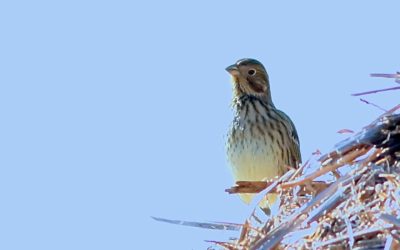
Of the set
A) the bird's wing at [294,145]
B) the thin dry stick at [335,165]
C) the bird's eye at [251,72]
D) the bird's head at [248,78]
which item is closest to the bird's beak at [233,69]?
the bird's head at [248,78]

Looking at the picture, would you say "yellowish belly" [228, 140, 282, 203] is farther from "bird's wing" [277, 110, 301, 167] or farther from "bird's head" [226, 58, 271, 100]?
"bird's head" [226, 58, 271, 100]

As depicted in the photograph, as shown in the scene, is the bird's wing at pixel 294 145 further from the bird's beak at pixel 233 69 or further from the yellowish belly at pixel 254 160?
the bird's beak at pixel 233 69

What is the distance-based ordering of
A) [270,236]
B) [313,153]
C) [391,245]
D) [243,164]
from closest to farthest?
[391,245], [270,236], [313,153], [243,164]

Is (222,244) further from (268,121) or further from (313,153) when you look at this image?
(268,121)

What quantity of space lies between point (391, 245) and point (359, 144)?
0.74 m

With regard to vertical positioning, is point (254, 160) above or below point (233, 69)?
below

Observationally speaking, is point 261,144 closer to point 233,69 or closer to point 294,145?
point 294,145

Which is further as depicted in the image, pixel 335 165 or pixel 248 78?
pixel 248 78

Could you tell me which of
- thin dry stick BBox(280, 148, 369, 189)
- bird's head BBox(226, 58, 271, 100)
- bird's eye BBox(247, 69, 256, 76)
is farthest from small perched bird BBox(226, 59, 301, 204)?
thin dry stick BBox(280, 148, 369, 189)

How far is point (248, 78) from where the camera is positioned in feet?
34.9

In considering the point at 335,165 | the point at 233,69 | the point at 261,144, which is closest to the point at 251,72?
the point at 233,69

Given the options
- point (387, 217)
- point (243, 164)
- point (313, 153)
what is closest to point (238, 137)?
point (243, 164)

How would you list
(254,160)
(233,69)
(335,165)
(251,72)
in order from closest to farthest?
1. (335,165)
2. (254,160)
3. (233,69)
4. (251,72)

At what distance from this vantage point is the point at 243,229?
196 inches
